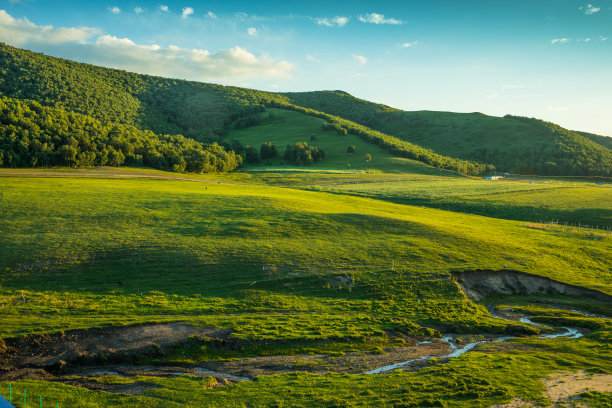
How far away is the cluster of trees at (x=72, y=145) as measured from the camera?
8531 centimetres

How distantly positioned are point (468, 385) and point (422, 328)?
31.8 ft

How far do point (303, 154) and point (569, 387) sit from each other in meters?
149

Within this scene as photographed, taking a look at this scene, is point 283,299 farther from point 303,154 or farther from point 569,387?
point 303,154

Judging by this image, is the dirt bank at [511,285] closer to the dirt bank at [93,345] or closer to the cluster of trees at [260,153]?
the dirt bank at [93,345]

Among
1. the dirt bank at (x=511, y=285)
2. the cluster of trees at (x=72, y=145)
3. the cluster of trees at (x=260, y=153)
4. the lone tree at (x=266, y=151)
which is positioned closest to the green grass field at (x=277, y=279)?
the dirt bank at (x=511, y=285)

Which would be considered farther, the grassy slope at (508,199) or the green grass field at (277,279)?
the grassy slope at (508,199)

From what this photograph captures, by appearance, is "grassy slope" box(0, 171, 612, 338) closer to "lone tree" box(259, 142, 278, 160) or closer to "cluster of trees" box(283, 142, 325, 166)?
"cluster of trees" box(283, 142, 325, 166)

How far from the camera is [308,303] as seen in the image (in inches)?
1398

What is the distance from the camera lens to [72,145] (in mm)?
90125

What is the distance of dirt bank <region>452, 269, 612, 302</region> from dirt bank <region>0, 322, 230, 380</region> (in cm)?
2813

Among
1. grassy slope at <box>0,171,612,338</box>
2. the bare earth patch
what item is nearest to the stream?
grassy slope at <box>0,171,612,338</box>

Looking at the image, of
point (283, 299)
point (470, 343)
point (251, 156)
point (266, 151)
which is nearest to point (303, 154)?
point (266, 151)

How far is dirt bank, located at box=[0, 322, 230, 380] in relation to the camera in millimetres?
24125

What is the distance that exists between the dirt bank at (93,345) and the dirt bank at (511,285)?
92.3ft
